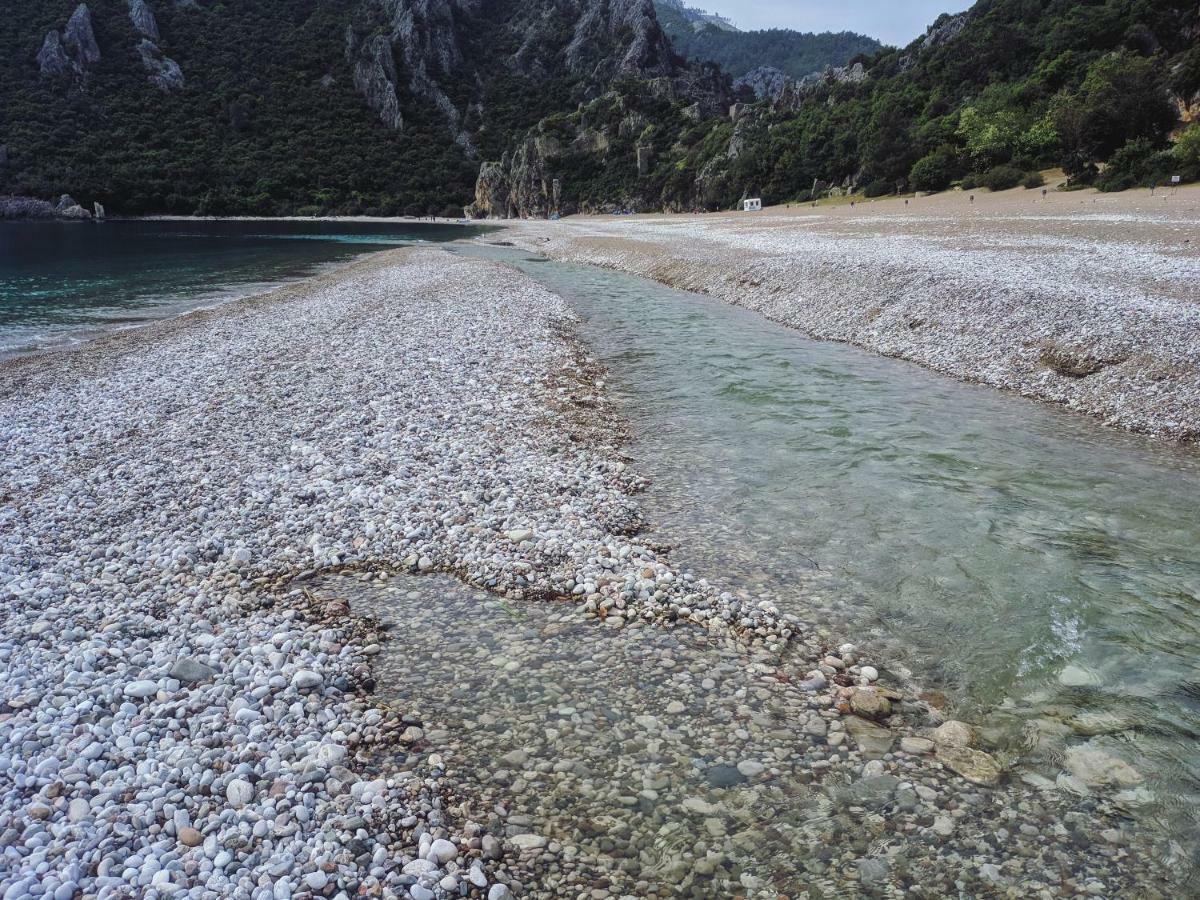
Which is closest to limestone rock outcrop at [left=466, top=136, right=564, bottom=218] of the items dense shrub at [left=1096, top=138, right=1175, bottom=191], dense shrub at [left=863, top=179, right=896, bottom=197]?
dense shrub at [left=863, top=179, right=896, bottom=197]

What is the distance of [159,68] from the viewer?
19575 centimetres

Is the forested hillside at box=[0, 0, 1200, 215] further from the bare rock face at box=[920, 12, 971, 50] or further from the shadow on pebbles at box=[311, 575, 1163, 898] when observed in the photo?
the shadow on pebbles at box=[311, 575, 1163, 898]

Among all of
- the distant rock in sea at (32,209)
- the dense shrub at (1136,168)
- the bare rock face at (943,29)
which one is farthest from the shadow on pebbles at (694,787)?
the distant rock in sea at (32,209)

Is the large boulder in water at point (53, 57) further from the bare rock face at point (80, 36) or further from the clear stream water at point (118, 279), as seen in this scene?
the clear stream water at point (118, 279)

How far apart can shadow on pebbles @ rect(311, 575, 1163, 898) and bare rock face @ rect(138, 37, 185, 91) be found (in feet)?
820

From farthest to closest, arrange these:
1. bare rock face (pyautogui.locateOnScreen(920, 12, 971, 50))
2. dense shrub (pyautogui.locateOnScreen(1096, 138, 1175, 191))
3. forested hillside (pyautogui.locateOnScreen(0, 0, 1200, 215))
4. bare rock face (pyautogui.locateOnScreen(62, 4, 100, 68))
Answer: bare rock face (pyautogui.locateOnScreen(62, 4, 100, 68))
bare rock face (pyautogui.locateOnScreen(920, 12, 971, 50))
forested hillside (pyautogui.locateOnScreen(0, 0, 1200, 215))
dense shrub (pyautogui.locateOnScreen(1096, 138, 1175, 191))

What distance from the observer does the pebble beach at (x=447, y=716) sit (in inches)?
176

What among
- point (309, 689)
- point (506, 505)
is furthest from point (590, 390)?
point (309, 689)

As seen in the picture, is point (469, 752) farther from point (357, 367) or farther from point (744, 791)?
point (357, 367)

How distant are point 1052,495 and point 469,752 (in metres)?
9.47

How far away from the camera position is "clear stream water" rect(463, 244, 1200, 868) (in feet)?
19.9

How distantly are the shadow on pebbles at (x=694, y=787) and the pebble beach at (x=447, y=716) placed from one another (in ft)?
0.08

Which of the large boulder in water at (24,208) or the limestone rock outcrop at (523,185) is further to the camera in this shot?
the limestone rock outcrop at (523,185)

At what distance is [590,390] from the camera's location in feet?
54.2
